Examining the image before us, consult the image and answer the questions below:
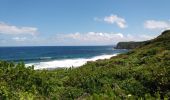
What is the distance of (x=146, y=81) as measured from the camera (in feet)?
57.2

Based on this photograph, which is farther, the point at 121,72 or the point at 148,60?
the point at 148,60

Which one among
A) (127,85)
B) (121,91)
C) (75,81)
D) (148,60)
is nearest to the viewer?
(121,91)

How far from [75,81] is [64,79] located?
3.30 ft

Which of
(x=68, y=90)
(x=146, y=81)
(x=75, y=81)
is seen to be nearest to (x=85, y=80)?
A: (x=75, y=81)

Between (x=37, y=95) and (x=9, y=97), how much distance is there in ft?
5.97

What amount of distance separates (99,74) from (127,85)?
274 cm

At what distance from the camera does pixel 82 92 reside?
16312 millimetres

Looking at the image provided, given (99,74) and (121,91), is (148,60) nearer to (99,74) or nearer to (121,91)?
(99,74)

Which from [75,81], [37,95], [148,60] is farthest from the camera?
[148,60]

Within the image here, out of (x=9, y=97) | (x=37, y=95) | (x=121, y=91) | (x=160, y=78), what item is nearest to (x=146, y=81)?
(x=160, y=78)

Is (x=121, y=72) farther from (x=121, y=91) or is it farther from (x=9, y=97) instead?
(x=9, y=97)

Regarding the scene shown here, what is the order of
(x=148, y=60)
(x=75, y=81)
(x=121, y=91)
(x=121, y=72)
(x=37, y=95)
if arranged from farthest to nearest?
1. (x=148, y=60)
2. (x=121, y=72)
3. (x=75, y=81)
4. (x=121, y=91)
5. (x=37, y=95)

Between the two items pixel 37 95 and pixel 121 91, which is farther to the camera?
pixel 121 91

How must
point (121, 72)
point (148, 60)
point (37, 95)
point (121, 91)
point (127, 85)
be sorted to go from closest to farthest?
point (37, 95) → point (121, 91) → point (127, 85) → point (121, 72) → point (148, 60)
